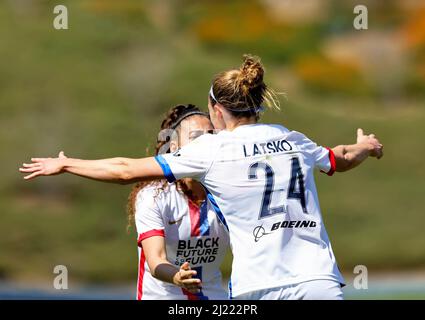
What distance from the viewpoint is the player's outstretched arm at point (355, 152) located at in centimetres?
475

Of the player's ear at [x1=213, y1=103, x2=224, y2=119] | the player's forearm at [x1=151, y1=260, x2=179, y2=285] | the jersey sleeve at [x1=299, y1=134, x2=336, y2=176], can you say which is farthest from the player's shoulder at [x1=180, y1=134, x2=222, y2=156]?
the player's forearm at [x1=151, y1=260, x2=179, y2=285]

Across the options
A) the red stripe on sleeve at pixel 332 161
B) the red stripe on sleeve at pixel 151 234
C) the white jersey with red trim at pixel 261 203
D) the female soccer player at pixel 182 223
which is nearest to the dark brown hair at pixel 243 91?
the white jersey with red trim at pixel 261 203

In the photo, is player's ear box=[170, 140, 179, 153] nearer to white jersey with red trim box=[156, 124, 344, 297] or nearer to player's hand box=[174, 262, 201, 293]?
white jersey with red trim box=[156, 124, 344, 297]

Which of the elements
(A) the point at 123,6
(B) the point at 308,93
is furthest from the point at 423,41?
(A) the point at 123,6

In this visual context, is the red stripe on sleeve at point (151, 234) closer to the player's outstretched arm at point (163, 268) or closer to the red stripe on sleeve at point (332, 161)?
the player's outstretched arm at point (163, 268)

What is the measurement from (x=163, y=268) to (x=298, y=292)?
31.1 inches

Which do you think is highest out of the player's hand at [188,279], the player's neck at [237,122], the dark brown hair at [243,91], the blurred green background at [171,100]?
the blurred green background at [171,100]

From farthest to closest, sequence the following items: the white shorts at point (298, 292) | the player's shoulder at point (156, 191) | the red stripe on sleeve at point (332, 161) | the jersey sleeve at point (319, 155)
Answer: the player's shoulder at point (156, 191), the red stripe on sleeve at point (332, 161), the jersey sleeve at point (319, 155), the white shorts at point (298, 292)

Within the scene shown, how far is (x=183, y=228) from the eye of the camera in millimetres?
5102

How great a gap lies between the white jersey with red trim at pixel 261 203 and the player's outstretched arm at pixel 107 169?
7 cm

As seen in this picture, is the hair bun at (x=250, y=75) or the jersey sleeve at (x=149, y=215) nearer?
the hair bun at (x=250, y=75)

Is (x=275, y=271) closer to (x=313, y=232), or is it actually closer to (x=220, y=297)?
(x=313, y=232)

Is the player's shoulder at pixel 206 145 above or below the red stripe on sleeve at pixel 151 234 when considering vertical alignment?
above

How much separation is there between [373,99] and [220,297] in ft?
55.8
